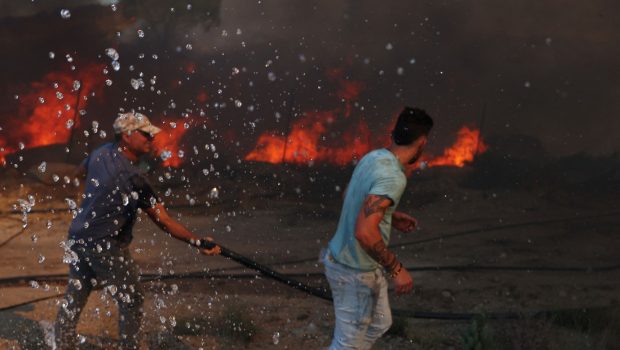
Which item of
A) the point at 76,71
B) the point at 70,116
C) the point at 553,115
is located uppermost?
the point at 553,115

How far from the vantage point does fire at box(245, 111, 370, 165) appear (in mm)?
13922

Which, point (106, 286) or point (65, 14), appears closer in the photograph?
point (106, 286)

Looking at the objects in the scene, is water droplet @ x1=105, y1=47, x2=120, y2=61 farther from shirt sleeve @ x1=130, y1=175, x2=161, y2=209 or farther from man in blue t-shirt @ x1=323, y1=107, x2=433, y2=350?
man in blue t-shirt @ x1=323, y1=107, x2=433, y2=350

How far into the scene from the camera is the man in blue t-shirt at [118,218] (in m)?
4.63

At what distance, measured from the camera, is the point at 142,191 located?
15.1 feet

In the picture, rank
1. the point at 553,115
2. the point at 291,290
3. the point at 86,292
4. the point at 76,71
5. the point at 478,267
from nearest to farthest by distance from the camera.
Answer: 1. the point at 86,292
2. the point at 291,290
3. the point at 478,267
4. the point at 553,115
5. the point at 76,71

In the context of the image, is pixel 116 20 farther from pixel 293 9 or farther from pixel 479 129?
pixel 479 129


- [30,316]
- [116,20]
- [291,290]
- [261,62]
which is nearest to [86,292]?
[30,316]

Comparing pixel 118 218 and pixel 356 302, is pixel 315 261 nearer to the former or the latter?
pixel 118 218

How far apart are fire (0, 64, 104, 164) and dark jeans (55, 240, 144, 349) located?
936cm

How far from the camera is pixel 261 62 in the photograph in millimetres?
13766

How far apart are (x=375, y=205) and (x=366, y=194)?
Answer: 0.15m

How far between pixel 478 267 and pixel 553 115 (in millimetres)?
4498

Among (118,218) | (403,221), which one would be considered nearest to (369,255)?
(403,221)
